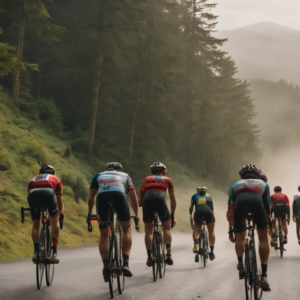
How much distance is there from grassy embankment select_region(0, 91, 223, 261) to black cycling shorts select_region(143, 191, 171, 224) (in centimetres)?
508

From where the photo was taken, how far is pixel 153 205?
29.1 ft

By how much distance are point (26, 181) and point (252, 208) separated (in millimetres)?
12926

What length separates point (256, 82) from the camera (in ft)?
631

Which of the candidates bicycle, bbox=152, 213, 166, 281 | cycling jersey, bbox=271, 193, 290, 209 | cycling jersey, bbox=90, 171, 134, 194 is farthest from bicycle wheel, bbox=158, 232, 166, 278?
cycling jersey, bbox=271, 193, 290, 209

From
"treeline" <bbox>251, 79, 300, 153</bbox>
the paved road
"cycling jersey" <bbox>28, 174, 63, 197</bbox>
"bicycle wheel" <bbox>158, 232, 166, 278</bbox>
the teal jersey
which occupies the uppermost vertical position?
"treeline" <bbox>251, 79, 300, 153</bbox>

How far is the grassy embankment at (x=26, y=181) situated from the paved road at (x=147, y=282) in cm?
197

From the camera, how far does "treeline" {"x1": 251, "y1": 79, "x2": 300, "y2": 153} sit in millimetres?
122500

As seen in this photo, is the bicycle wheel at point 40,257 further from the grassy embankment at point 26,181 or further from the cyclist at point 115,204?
the grassy embankment at point 26,181

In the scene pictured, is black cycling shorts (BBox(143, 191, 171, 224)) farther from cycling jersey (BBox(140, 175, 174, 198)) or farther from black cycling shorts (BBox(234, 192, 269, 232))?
black cycling shorts (BBox(234, 192, 269, 232))

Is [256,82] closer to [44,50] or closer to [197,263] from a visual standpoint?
[44,50]

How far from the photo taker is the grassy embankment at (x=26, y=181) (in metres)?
13.4

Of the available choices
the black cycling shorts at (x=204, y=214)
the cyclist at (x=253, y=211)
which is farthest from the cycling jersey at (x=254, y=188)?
the black cycling shorts at (x=204, y=214)

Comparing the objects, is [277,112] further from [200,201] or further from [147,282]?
[147,282]

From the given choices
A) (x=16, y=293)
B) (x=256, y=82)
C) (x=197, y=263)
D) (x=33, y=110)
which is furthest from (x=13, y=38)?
(x=256, y=82)
